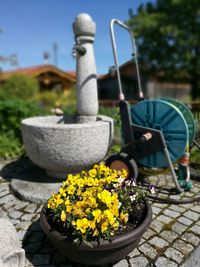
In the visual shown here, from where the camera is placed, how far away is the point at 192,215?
2.74 meters

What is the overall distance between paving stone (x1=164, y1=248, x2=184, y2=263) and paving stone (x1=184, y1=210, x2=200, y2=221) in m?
0.62

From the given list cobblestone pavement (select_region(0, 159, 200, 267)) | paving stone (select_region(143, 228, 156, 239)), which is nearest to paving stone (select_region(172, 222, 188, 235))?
cobblestone pavement (select_region(0, 159, 200, 267))

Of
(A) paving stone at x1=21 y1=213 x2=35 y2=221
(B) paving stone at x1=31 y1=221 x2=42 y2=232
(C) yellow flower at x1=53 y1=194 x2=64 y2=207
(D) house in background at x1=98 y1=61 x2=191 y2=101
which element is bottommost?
(B) paving stone at x1=31 y1=221 x2=42 y2=232

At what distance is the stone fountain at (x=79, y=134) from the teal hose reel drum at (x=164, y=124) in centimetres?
51

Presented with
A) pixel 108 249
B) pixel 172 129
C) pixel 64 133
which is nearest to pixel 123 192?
pixel 108 249

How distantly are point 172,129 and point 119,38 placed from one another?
1.62 meters

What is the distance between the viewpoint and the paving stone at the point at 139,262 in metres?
1.99

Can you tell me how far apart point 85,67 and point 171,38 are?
1560cm

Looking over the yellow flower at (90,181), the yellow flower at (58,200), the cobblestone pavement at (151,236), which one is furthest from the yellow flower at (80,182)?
the cobblestone pavement at (151,236)

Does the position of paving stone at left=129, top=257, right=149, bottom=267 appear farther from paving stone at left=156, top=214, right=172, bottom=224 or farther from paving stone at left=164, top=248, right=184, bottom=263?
paving stone at left=156, top=214, right=172, bottom=224

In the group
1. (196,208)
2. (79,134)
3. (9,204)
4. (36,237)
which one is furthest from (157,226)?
(9,204)

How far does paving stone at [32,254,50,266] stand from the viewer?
80.3 inches

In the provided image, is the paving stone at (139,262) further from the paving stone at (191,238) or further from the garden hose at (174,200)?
the garden hose at (174,200)

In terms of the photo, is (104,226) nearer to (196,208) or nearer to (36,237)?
→ (36,237)
